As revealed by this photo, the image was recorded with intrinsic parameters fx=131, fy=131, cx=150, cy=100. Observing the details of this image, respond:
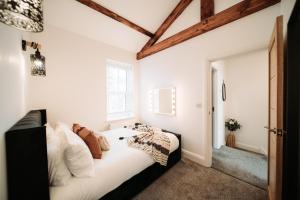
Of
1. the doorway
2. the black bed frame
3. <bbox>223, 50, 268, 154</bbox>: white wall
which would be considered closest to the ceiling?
the doorway

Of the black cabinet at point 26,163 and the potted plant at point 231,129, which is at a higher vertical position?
the black cabinet at point 26,163

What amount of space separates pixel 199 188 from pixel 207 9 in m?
3.03

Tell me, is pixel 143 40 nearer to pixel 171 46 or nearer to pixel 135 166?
pixel 171 46

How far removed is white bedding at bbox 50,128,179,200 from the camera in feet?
3.95

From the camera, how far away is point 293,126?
1.28 metres

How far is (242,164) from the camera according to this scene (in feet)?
8.35

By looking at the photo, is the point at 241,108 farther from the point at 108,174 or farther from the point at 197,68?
the point at 108,174

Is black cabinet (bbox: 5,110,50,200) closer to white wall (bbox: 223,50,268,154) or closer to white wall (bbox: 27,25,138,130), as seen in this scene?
white wall (bbox: 27,25,138,130)

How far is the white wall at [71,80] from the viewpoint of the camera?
2436 mm

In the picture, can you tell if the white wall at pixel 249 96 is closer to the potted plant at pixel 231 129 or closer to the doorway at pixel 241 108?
the doorway at pixel 241 108

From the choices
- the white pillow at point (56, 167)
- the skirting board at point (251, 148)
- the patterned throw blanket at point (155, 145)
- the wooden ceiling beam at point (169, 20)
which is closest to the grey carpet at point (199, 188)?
the patterned throw blanket at point (155, 145)

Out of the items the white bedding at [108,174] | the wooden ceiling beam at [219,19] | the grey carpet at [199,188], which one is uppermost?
the wooden ceiling beam at [219,19]

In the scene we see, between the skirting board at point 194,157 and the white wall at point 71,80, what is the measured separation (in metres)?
2.05

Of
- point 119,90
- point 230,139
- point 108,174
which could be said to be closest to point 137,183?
point 108,174
